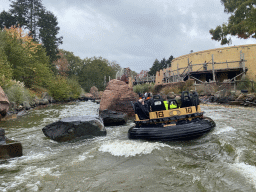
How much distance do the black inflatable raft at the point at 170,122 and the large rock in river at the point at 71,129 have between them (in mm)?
1384

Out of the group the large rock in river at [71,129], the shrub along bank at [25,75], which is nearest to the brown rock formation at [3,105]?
the shrub along bank at [25,75]

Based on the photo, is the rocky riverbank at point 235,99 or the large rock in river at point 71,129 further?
the rocky riverbank at point 235,99

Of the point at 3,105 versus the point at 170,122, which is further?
the point at 3,105

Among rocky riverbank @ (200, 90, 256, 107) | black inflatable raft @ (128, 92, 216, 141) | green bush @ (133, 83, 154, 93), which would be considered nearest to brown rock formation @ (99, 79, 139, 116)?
black inflatable raft @ (128, 92, 216, 141)

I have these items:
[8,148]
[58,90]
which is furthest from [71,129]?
[58,90]

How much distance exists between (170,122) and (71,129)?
3.04 metres

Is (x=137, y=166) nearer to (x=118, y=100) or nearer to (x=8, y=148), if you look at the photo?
(x=8, y=148)

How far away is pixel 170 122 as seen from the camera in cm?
543

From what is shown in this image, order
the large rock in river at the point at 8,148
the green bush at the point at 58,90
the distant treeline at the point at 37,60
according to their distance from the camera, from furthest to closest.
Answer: the green bush at the point at 58,90
the distant treeline at the point at 37,60
the large rock in river at the point at 8,148

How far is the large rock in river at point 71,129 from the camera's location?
19.1 ft

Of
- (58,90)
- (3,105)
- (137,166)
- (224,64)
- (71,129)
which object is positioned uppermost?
(224,64)

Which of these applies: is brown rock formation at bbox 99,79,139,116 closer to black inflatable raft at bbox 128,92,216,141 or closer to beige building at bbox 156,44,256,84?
black inflatable raft at bbox 128,92,216,141

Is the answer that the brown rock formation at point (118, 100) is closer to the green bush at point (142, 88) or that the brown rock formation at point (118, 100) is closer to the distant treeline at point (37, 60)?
the distant treeline at point (37, 60)

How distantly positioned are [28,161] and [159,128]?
3.34 meters
